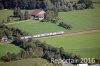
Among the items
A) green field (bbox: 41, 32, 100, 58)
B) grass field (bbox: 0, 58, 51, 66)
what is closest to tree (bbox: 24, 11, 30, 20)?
green field (bbox: 41, 32, 100, 58)

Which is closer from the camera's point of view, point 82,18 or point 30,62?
point 30,62

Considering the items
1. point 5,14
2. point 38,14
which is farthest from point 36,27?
point 5,14

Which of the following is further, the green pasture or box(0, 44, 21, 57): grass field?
the green pasture

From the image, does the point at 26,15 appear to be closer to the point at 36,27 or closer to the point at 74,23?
the point at 36,27

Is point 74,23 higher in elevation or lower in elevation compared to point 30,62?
higher

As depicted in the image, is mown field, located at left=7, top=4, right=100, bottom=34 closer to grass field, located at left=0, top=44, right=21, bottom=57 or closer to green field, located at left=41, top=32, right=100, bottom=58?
green field, located at left=41, top=32, right=100, bottom=58

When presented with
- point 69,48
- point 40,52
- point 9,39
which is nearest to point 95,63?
point 69,48

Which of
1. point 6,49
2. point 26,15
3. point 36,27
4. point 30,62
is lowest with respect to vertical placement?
point 30,62
